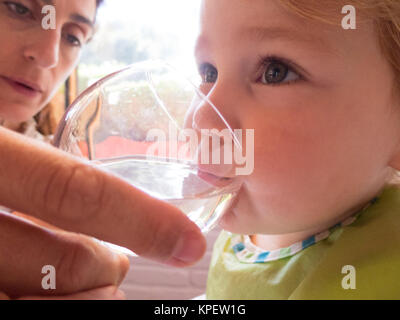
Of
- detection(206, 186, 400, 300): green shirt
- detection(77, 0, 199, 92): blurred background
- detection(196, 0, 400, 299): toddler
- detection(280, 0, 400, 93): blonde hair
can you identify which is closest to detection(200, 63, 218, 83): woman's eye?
detection(196, 0, 400, 299): toddler

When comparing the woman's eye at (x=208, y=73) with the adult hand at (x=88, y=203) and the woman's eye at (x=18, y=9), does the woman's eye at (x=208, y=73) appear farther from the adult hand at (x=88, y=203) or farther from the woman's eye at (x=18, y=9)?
the woman's eye at (x=18, y=9)

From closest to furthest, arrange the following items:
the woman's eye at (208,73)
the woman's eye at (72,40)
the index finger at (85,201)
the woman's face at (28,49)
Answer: the index finger at (85,201)
the woman's eye at (208,73)
the woman's face at (28,49)
the woman's eye at (72,40)

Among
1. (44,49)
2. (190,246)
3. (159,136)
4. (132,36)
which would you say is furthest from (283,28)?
→ (132,36)

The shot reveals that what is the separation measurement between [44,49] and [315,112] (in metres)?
0.59

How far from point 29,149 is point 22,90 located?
663 mm

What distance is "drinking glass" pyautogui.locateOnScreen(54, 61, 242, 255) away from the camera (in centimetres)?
37

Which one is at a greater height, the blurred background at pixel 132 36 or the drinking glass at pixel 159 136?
the blurred background at pixel 132 36

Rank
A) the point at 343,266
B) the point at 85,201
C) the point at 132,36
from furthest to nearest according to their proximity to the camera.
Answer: the point at 132,36 → the point at 343,266 → the point at 85,201

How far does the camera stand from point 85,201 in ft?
0.84

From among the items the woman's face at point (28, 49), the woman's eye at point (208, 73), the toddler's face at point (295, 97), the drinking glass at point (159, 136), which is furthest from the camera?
the woman's face at point (28, 49)

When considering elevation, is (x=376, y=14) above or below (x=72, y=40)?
below

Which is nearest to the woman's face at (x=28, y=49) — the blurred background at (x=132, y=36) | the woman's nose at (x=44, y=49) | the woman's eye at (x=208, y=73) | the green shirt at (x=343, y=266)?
the woman's nose at (x=44, y=49)

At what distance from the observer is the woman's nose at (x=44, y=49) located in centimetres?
80

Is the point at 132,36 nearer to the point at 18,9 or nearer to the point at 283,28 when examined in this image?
the point at 18,9
